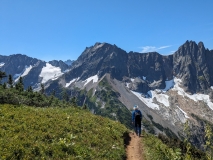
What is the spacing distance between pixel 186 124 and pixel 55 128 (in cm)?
1234

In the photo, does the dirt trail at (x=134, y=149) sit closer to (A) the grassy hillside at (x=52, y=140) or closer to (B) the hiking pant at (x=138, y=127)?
(B) the hiking pant at (x=138, y=127)

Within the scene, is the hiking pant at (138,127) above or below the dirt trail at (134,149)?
above

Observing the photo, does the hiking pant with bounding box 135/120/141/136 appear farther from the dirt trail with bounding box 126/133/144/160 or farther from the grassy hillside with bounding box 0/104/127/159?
the grassy hillside with bounding box 0/104/127/159

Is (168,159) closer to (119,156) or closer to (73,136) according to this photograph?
(119,156)

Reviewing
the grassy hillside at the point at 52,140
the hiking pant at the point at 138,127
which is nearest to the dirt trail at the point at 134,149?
the hiking pant at the point at 138,127

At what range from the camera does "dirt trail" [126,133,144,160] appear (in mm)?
20023

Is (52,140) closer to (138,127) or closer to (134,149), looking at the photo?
(134,149)

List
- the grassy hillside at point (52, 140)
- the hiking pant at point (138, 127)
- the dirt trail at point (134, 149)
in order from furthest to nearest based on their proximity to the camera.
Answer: the hiking pant at point (138, 127), the dirt trail at point (134, 149), the grassy hillside at point (52, 140)

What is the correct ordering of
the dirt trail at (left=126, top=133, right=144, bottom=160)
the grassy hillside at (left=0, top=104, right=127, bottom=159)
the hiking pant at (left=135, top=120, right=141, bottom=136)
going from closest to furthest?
the grassy hillside at (left=0, top=104, right=127, bottom=159)
the dirt trail at (left=126, top=133, right=144, bottom=160)
the hiking pant at (left=135, top=120, right=141, bottom=136)

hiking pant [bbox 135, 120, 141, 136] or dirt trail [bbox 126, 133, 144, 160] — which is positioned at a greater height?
hiking pant [bbox 135, 120, 141, 136]

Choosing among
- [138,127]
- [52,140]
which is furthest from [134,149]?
[52,140]

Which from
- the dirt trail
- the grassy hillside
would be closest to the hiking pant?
the dirt trail

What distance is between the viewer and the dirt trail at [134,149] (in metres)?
20.0

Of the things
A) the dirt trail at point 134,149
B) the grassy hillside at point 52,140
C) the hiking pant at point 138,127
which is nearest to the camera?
the grassy hillside at point 52,140
